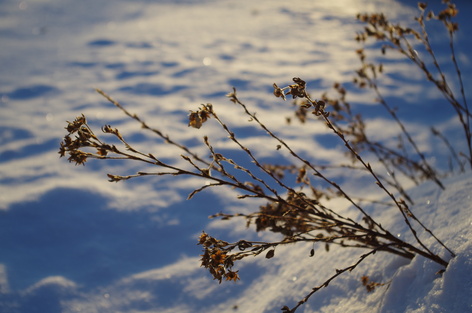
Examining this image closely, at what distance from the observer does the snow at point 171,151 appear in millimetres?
1972

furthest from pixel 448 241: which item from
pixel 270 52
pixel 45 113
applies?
pixel 270 52

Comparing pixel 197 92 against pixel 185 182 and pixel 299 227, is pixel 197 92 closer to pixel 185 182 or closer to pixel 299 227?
pixel 185 182

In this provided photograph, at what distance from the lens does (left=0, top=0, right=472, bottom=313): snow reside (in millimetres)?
1972

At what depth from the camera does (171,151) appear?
12.3 feet

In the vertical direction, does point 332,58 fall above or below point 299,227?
above

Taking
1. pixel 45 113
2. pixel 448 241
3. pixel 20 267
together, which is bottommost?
pixel 448 241

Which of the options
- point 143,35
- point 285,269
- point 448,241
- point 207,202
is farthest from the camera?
point 143,35

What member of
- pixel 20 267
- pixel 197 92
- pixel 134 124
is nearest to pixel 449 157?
pixel 197 92

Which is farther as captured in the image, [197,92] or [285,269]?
[197,92]

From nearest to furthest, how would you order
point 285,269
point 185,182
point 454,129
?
point 285,269, point 185,182, point 454,129

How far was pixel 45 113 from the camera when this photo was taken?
4.30 meters

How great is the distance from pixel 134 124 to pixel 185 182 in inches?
48.7

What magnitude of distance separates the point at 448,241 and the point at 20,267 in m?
2.39

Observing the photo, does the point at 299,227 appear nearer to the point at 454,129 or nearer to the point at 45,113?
the point at 454,129
